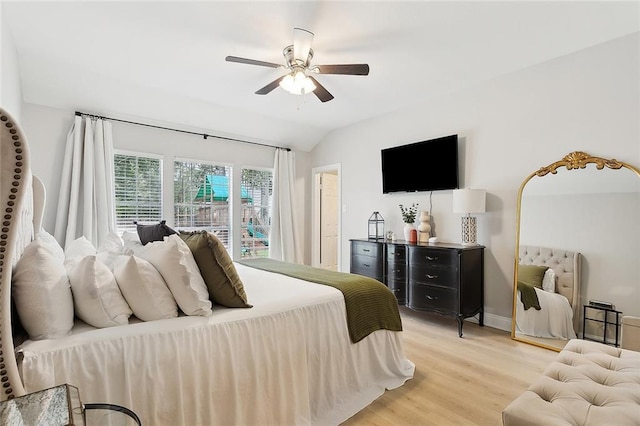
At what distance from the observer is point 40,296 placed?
1.22m

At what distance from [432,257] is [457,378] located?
4.48 ft

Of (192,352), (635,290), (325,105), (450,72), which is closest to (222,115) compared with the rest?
(325,105)

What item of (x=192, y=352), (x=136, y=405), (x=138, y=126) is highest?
(x=138, y=126)

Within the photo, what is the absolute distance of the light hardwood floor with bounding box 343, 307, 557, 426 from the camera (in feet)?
6.39

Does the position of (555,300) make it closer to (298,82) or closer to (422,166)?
(422,166)

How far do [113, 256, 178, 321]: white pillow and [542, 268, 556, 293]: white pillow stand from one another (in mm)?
3296

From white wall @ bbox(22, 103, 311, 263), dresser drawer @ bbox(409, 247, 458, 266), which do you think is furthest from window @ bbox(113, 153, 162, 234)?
dresser drawer @ bbox(409, 247, 458, 266)

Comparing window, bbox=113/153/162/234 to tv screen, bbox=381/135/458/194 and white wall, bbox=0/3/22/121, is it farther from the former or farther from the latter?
tv screen, bbox=381/135/458/194

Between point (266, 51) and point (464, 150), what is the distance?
2.53 metres

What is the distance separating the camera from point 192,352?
1443mm

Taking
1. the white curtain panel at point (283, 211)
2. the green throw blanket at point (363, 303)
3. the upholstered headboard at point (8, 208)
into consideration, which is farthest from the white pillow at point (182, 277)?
the white curtain panel at point (283, 211)

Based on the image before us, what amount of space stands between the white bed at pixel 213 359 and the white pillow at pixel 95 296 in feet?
0.16

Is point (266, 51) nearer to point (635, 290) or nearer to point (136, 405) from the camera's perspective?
point (136, 405)

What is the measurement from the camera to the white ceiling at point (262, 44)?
2.35m
